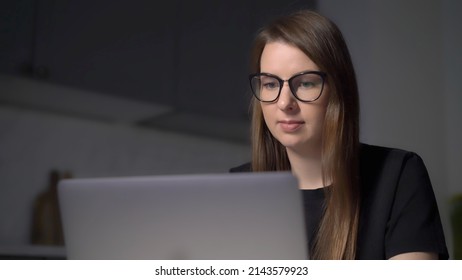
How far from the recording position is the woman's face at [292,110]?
3.01 feet

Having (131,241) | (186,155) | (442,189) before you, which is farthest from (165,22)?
(131,241)

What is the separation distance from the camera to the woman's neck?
955 millimetres

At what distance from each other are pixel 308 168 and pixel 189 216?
14.4 inches

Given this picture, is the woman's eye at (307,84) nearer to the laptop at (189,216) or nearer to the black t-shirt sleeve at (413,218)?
the black t-shirt sleeve at (413,218)

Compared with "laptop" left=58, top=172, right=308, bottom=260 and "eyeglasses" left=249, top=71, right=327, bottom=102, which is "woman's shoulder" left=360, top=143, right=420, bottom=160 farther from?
"laptop" left=58, top=172, right=308, bottom=260

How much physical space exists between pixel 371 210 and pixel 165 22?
87cm

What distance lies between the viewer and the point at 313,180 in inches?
37.8

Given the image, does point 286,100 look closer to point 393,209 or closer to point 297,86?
point 297,86

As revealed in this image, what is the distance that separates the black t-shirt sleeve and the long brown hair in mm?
60

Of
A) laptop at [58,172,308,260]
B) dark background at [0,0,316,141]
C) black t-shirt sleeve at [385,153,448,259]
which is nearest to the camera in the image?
laptop at [58,172,308,260]

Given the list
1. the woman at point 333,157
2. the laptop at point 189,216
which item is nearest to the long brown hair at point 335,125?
the woman at point 333,157

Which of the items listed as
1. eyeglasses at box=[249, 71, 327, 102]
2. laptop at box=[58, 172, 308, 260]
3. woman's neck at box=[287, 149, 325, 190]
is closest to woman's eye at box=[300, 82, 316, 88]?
eyeglasses at box=[249, 71, 327, 102]

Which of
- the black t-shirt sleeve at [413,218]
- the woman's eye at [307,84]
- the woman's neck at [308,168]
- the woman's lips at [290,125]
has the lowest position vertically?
the black t-shirt sleeve at [413,218]

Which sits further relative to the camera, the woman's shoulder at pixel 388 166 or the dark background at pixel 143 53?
the dark background at pixel 143 53
